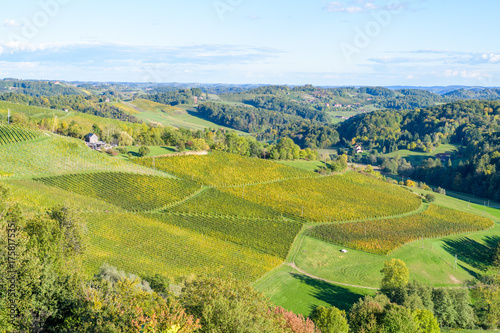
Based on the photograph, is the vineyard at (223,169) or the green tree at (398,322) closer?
the green tree at (398,322)

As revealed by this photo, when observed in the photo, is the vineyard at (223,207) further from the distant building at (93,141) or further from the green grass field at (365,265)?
the distant building at (93,141)

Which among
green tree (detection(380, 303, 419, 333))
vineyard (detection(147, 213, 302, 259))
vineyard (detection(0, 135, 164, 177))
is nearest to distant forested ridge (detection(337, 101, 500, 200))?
vineyard (detection(147, 213, 302, 259))

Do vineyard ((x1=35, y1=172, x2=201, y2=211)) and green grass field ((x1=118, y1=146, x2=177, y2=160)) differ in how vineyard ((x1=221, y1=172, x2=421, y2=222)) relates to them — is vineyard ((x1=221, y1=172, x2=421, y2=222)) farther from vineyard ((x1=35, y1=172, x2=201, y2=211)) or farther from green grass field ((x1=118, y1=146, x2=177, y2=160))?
green grass field ((x1=118, y1=146, x2=177, y2=160))

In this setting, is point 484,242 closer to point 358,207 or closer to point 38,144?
point 358,207

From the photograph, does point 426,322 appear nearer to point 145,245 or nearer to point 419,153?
point 145,245

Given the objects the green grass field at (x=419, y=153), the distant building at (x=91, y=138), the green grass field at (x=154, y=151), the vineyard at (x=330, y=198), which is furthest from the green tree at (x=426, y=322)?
the green grass field at (x=419, y=153)

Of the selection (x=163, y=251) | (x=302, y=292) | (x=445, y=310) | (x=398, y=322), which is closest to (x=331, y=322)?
(x=398, y=322)
